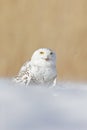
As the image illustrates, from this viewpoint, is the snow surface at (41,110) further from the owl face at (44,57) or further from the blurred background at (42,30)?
the blurred background at (42,30)

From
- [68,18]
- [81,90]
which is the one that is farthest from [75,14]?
[81,90]

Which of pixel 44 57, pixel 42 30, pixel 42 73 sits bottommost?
pixel 42 73

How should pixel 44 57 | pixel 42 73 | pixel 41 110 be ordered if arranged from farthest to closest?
1. pixel 44 57
2. pixel 42 73
3. pixel 41 110

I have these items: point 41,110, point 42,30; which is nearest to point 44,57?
point 41,110

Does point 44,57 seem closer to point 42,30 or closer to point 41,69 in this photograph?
point 41,69

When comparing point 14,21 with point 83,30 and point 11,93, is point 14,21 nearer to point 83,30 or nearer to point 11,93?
point 83,30

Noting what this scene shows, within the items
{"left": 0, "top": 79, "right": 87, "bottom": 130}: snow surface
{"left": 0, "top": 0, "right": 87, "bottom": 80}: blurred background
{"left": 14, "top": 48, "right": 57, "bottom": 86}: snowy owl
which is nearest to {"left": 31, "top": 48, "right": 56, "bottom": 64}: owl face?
{"left": 14, "top": 48, "right": 57, "bottom": 86}: snowy owl

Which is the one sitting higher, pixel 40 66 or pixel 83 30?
pixel 83 30
